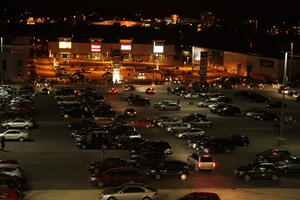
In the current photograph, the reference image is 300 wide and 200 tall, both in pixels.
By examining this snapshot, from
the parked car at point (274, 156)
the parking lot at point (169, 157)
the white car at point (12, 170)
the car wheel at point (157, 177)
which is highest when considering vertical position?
the white car at point (12, 170)

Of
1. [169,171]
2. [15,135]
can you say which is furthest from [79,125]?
[169,171]

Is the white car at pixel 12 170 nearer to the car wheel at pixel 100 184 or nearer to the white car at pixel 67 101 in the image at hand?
the car wheel at pixel 100 184

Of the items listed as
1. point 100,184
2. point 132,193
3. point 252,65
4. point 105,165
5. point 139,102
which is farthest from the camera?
point 252,65

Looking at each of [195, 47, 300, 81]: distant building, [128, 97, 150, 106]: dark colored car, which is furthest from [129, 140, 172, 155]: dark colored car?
[195, 47, 300, 81]: distant building

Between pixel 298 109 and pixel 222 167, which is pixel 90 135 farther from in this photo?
pixel 298 109

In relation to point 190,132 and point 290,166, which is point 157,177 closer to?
point 290,166

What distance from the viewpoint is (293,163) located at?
27609 millimetres

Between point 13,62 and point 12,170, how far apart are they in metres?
52.7

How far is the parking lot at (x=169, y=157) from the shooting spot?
23.0 meters

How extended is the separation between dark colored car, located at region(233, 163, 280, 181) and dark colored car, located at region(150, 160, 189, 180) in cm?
274

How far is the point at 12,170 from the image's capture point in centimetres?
2347

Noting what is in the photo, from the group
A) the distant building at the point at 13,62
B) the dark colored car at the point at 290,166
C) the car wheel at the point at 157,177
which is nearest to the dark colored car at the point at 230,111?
the dark colored car at the point at 290,166

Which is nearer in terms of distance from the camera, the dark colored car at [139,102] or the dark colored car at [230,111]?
the dark colored car at [230,111]

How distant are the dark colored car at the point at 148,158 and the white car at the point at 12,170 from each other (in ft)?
21.0
